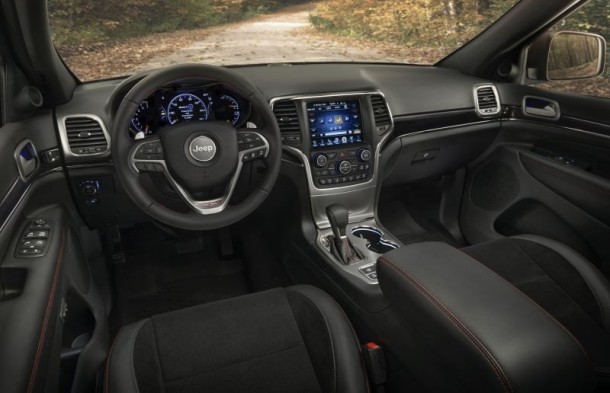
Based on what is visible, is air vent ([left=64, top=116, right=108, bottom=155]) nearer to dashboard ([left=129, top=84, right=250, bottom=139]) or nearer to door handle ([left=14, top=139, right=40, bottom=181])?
door handle ([left=14, top=139, right=40, bottom=181])

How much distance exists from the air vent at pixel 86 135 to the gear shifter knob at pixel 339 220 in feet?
3.44

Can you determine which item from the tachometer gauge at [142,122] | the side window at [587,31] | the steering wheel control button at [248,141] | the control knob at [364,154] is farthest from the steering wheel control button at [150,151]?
the side window at [587,31]

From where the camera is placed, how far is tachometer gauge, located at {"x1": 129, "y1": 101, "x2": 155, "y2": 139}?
1.78 metres

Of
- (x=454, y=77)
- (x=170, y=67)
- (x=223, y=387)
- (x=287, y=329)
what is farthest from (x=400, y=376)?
(x=454, y=77)

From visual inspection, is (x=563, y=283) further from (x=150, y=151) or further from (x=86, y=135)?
(x=86, y=135)

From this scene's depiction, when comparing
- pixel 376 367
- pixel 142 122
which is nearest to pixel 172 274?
pixel 142 122

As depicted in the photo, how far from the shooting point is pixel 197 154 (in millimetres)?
1715

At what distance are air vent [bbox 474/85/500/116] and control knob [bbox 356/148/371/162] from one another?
778 mm

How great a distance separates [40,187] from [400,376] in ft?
5.13

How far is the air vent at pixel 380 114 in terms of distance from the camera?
234cm

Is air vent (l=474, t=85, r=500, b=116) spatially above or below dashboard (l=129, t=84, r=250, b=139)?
below

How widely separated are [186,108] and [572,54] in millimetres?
1977

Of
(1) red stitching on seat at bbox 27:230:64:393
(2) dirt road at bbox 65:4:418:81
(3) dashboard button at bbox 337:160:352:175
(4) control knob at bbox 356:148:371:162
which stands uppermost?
(2) dirt road at bbox 65:4:418:81

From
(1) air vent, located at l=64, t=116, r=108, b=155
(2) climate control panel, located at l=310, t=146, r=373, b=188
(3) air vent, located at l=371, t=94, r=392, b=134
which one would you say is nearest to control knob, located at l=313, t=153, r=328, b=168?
(2) climate control panel, located at l=310, t=146, r=373, b=188
